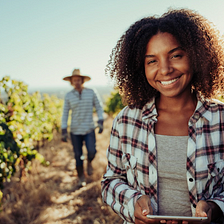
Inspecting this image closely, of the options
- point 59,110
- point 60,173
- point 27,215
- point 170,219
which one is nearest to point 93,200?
point 27,215

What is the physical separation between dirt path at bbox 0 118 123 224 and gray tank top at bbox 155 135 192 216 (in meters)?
1.93

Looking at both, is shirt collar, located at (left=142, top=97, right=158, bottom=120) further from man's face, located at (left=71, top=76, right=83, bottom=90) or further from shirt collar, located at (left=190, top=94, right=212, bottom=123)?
man's face, located at (left=71, top=76, right=83, bottom=90)

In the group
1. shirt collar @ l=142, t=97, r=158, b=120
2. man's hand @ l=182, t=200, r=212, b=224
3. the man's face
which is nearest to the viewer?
man's hand @ l=182, t=200, r=212, b=224

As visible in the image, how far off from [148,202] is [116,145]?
15.6 inches

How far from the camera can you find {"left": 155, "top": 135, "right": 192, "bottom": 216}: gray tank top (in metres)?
1.21

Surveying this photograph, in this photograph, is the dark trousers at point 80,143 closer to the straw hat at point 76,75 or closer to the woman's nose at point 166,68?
the straw hat at point 76,75

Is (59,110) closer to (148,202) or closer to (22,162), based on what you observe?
(22,162)

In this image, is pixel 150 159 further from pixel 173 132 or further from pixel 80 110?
pixel 80 110

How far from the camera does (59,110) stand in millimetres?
9609

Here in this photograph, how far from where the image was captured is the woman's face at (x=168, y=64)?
1223 millimetres

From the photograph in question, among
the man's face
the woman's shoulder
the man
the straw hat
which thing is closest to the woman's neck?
the woman's shoulder

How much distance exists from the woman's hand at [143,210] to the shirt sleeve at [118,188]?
0.04 meters

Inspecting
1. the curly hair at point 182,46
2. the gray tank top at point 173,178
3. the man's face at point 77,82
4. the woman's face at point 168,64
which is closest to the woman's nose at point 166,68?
the woman's face at point 168,64

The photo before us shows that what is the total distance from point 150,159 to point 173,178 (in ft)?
0.53
